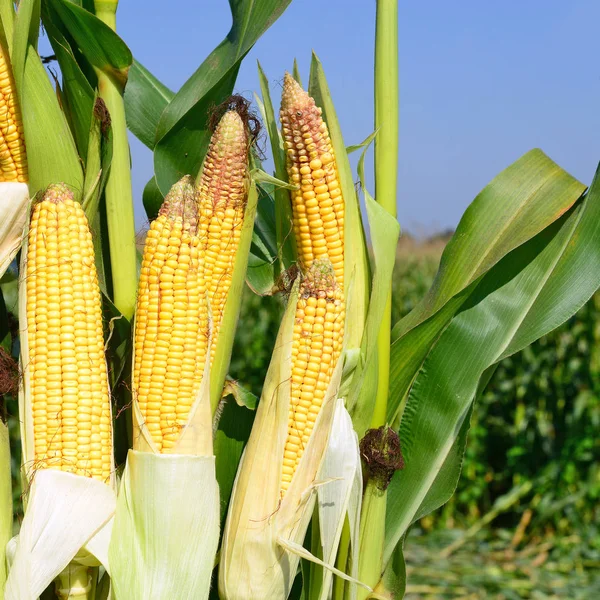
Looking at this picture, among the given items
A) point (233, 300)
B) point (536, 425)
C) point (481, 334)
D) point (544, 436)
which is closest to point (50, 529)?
point (233, 300)

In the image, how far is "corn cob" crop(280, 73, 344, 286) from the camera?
159 cm

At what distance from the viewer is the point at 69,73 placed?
1700 mm

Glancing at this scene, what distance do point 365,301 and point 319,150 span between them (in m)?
0.38

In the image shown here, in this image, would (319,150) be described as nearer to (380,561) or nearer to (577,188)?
(577,188)

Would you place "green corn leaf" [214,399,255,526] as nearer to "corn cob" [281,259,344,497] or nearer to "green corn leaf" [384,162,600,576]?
"corn cob" [281,259,344,497]

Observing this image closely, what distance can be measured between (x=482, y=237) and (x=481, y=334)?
270 millimetres

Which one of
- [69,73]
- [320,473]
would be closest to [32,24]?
[69,73]

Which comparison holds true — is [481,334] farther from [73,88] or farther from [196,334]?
[73,88]

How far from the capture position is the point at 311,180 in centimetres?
162

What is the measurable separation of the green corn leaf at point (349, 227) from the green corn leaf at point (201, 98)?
22cm

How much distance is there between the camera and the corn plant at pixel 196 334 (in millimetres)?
1489

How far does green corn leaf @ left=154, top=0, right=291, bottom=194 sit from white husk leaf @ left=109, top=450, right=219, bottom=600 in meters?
0.73

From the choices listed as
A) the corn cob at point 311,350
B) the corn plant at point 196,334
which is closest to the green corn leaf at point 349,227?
the corn plant at point 196,334

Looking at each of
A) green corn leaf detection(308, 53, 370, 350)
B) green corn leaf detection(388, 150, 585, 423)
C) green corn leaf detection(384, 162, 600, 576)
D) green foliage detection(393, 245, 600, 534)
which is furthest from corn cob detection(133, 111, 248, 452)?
green foliage detection(393, 245, 600, 534)
